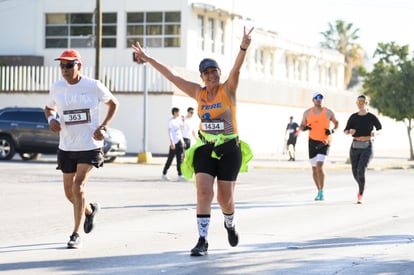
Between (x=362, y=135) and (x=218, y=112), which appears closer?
(x=218, y=112)

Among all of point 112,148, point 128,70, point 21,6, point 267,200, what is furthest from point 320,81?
point 267,200

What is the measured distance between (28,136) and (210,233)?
20.2 m

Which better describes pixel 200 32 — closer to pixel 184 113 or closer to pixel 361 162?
pixel 184 113

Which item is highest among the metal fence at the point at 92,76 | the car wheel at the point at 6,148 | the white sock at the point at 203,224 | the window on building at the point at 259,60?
the window on building at the point at 259,60

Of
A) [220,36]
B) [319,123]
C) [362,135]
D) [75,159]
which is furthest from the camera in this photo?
[220,36]

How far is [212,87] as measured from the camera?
9.56 m

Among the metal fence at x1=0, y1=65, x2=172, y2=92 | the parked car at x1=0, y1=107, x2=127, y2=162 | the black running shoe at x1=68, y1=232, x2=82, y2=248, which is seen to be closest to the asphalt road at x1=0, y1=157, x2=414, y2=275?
the black running shoe at x1=68, y1=232, x2=82, y2=248

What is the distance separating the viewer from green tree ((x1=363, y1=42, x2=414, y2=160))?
45.4 metres

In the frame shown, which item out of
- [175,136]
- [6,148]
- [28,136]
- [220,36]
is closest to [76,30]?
[220,36]

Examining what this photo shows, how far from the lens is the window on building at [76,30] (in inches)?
1863

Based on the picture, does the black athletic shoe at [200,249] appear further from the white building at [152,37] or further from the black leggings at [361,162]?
the white building at [152,37]

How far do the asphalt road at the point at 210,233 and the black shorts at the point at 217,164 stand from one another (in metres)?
0.80

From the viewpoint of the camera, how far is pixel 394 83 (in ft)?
150

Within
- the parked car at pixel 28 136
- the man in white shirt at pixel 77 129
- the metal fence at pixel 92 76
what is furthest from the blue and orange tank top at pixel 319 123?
the metal fence at pixel 92 76
